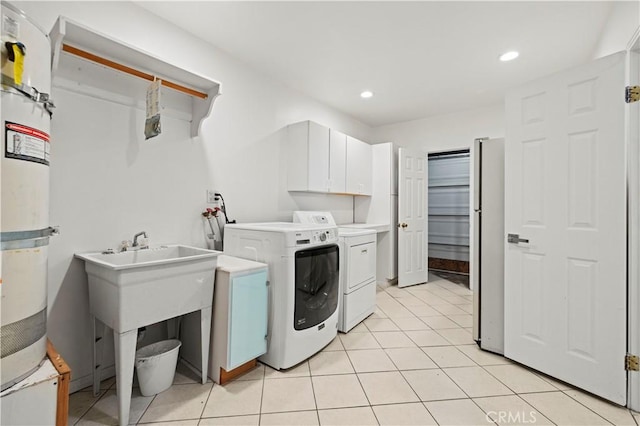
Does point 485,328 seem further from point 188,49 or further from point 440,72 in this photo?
point 188,49

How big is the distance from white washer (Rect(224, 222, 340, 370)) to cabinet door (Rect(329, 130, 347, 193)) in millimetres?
1308

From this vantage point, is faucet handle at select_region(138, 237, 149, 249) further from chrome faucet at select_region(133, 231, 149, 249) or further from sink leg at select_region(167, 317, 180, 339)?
sink leg at select_region(167, 317, 180, 339)

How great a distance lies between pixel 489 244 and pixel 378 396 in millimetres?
1449

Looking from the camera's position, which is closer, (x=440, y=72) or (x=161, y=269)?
(x=161, y=269)

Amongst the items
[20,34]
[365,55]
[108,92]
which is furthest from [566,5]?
[108,92]

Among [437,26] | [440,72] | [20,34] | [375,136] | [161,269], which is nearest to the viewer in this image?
[20,34]

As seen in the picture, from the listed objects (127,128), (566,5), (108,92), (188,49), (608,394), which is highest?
(566,5)

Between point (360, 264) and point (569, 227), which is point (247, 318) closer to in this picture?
point (360, 264)

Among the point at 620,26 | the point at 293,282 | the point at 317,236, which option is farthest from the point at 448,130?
the point at 293,282

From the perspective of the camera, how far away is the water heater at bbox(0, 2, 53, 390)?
98cm

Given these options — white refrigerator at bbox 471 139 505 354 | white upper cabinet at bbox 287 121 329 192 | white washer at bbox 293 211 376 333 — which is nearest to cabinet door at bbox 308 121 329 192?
white upper cabinet at bbox 287 121 329 192

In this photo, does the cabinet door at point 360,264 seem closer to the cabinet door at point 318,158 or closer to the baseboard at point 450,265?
the cabinet door at point 318,158

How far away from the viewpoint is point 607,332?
165cm

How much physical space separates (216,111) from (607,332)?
3.21 m
